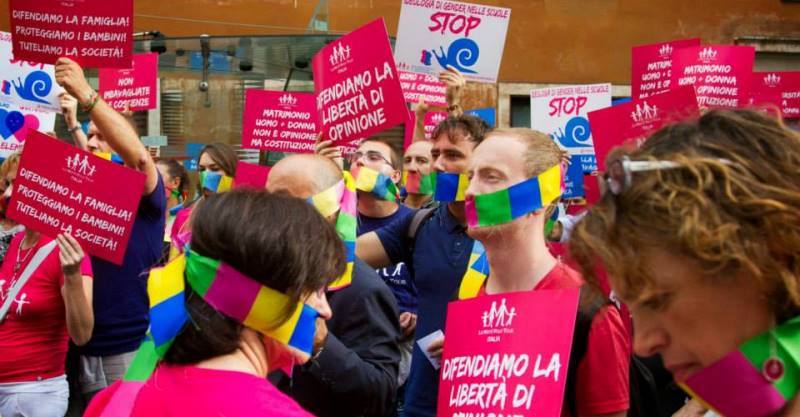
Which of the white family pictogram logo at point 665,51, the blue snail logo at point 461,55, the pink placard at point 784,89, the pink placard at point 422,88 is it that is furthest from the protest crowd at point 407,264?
the pink placard at point 784,89

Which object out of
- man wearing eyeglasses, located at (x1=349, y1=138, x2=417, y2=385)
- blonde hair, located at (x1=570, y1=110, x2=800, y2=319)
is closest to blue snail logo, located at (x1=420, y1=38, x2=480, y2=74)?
man wearing eyeglasses, located at (x1=349, y1=138, x2=417, y2=385)

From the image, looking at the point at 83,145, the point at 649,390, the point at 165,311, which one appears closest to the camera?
the point at 165,311

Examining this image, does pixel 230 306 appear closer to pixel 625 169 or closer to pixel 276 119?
pixel 625 169

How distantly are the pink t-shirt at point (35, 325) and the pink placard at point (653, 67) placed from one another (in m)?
4.93

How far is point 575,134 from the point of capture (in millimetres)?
9320

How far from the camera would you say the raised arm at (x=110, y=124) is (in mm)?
4609

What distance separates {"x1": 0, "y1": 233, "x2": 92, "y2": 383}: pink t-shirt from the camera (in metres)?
4.90

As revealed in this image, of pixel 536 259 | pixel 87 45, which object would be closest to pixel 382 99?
pixel 87 45

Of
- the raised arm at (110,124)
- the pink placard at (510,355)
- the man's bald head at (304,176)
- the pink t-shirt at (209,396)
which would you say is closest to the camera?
the pink t-shirt at (209,396)

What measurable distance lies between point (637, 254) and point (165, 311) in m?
1.06

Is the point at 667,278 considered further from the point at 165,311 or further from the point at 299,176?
the point at 299,176

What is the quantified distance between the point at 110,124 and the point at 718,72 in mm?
4570

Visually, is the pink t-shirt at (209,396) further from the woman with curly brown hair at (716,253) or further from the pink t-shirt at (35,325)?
the pink t-shirt at (35,325)

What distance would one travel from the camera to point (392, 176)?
6633mm
